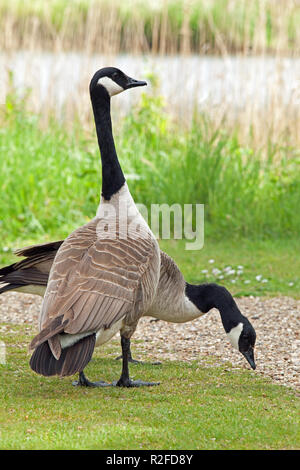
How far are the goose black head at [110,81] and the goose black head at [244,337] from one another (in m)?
1.87

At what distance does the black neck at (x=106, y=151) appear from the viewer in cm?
491

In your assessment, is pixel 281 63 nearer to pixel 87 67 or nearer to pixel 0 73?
pixel 87 67

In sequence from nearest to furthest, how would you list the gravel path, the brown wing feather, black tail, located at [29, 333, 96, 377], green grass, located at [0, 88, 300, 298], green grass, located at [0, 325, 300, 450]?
green grass, located at [0, 325, 300, 450] → black tail, located at [29, 333, 96, 377] → the brown wing feather → the gravel path → green grass, located at [0, 88, 300, 298]

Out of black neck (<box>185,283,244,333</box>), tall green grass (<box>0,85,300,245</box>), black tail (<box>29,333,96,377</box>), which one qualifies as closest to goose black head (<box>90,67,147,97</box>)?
black neck (<box>185,283,244,333</box>)

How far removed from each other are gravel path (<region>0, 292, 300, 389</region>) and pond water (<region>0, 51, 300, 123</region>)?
434 centimetres

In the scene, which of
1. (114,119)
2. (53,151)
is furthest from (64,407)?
(114,119)

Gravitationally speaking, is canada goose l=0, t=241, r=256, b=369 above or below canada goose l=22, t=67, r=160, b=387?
below

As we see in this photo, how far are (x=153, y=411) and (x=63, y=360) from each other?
610mm

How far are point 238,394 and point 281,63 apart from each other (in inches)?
274

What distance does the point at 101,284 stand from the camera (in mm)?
4109

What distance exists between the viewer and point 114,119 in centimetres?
1087

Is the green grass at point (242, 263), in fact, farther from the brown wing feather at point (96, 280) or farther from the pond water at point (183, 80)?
the brown wing feather at point (96, 280)

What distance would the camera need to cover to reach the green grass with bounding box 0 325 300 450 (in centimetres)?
347

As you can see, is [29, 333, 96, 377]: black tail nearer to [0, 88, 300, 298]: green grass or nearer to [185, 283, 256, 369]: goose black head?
[185, 283, 256, 369]: goose black head
